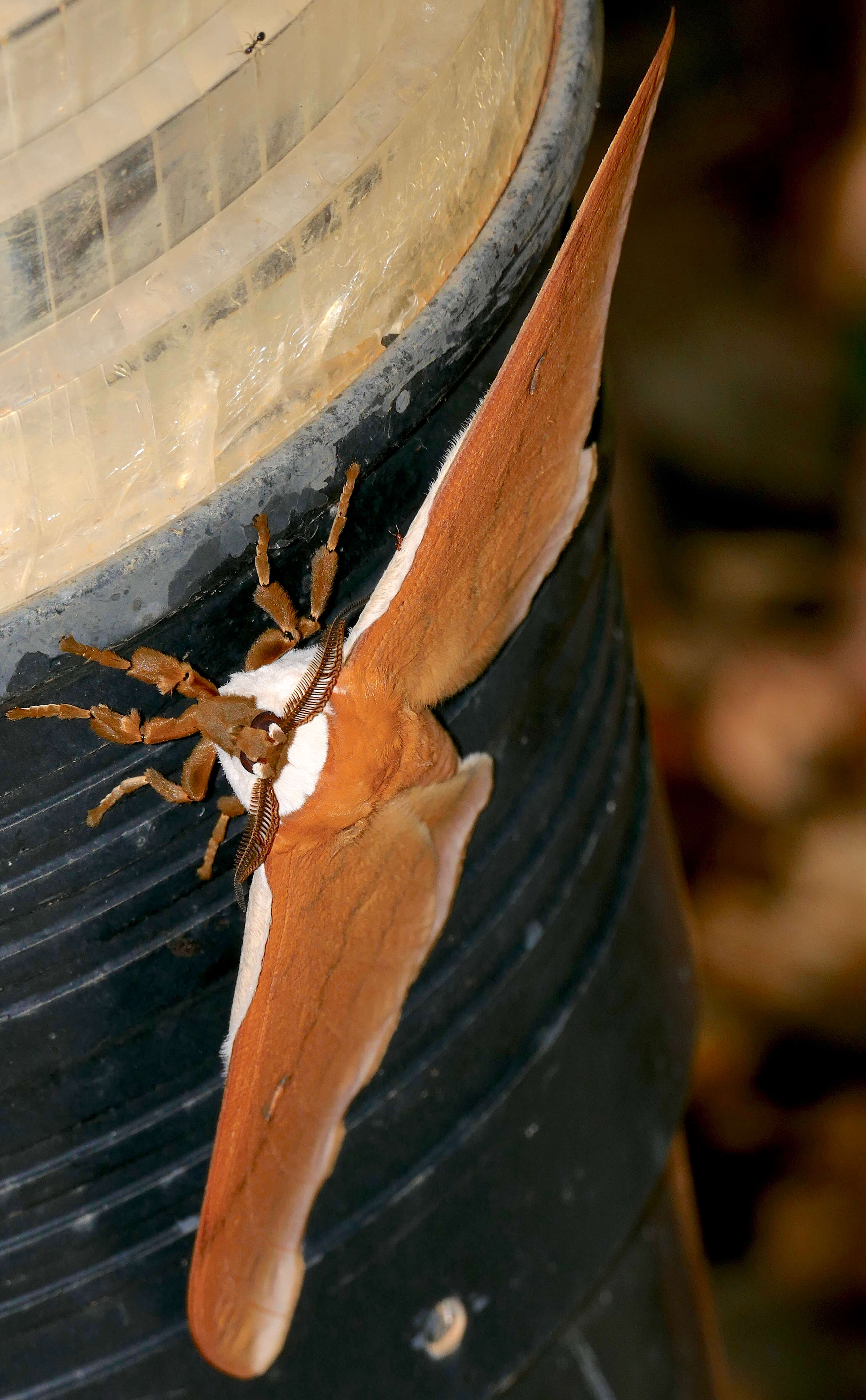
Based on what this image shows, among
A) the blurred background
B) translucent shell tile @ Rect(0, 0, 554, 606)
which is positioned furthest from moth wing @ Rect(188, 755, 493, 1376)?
the blurred background

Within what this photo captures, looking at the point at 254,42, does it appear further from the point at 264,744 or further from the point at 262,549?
the point at 264,744

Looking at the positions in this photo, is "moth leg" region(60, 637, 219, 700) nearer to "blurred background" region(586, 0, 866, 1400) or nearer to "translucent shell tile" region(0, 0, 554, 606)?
"translucent shell tile" region(0, 0, 554, 606)

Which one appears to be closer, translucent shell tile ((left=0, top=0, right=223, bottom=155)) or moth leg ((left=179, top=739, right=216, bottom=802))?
translucent shell tile ((left=0, top=0, right=223, bottom=155))

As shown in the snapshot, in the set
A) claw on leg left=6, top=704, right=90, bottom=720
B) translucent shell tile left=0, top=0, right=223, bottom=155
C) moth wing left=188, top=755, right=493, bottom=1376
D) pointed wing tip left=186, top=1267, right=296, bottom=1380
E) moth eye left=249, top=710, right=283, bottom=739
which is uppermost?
translucent shell tile left=0, top=0, right=223, bottom=155

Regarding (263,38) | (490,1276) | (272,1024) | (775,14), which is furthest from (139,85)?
(775,14)

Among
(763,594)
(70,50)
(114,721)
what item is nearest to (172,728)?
(114,721)

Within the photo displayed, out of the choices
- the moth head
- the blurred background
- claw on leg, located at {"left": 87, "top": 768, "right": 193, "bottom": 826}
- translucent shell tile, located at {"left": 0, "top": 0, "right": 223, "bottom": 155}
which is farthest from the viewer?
the blurred background

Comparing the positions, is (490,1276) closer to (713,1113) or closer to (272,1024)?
(272,1024)
